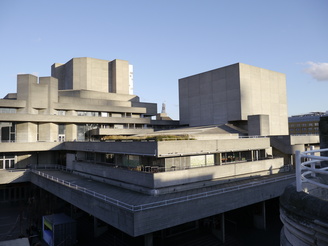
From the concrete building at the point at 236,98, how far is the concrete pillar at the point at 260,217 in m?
15.4

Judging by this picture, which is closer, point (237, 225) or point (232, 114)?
point (237, 225)

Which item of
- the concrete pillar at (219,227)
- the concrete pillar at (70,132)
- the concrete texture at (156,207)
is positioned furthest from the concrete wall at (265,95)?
the concrete pillar at (70,132)

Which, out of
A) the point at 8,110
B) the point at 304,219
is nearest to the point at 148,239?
the point at 304,219

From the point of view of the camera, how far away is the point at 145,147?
79.8 feet

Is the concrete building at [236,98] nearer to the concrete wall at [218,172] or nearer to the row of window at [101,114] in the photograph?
the concrete wall at [218,172]

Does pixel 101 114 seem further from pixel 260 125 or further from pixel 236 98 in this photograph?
pixel 260 125

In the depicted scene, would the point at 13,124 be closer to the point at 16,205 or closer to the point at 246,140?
the point at 16,205

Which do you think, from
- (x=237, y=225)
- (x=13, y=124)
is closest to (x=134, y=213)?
(x=237, y=225)

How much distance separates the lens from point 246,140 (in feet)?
101

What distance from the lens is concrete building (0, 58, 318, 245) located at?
2084 cm

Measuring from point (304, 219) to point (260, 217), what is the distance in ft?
74.4

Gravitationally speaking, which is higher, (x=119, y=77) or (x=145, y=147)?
(x=119, y=77)

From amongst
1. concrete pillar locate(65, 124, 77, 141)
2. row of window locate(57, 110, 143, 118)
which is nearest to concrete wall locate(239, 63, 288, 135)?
row of window locate(57, 110, 143, 118)

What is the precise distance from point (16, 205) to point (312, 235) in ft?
140
